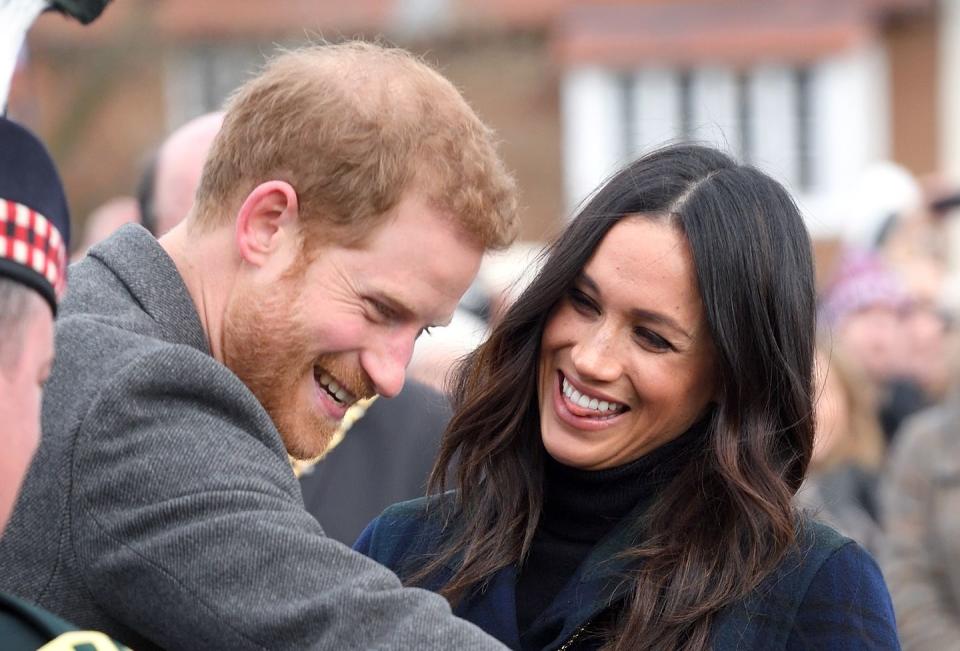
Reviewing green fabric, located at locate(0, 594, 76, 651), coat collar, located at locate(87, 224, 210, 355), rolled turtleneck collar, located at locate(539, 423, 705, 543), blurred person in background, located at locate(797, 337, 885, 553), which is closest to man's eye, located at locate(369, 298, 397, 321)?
coat collar, located at locate(87, 224, 210, 355)

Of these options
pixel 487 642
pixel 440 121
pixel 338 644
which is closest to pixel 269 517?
pixel 338 644

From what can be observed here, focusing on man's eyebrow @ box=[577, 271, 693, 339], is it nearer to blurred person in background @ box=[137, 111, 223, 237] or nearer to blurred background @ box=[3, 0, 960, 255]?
blurred person in background @ box=[137, 111, 223, 237]

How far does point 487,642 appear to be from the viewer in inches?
76.7

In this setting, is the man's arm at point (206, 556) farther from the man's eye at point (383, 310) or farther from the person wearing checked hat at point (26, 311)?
the man's eye at point (383, 310)

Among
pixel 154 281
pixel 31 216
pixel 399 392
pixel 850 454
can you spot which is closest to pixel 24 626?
pixel 31 216

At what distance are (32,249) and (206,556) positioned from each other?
0.54m

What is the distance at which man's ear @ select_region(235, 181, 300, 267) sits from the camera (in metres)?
2.34

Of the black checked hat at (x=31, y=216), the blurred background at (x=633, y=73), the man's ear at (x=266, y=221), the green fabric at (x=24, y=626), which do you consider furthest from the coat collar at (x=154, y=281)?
the blurred background at (x=633, y=73)

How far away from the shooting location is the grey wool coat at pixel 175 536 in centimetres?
192

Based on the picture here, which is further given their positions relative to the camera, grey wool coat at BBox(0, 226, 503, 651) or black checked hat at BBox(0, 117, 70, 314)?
grey wool coat at BBox(0, 226, 503, 651)

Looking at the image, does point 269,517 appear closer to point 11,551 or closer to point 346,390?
point 11,551

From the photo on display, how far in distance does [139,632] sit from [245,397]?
34 cm

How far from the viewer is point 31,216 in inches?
62.0

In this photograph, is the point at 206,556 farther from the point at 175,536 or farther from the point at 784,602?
the point at 784,602
